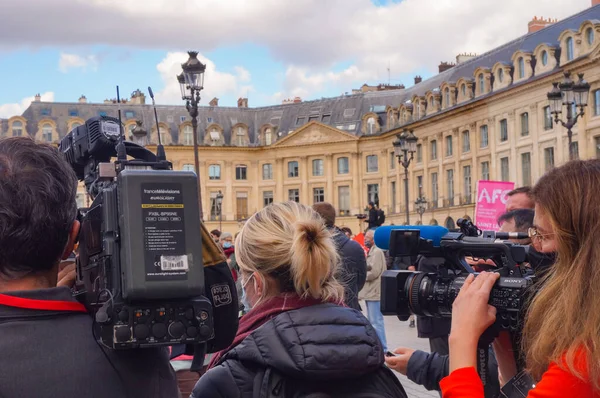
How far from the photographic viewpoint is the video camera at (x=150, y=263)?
75.5 inches

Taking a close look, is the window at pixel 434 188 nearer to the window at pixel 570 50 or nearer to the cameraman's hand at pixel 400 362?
the window at pixel 570 50

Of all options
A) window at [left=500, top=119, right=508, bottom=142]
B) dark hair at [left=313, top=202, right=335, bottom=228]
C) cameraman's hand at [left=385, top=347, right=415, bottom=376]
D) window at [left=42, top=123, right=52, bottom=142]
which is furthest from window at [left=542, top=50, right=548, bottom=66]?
cameraman's hand at [left=385, top=347, right=415, bottom=376]

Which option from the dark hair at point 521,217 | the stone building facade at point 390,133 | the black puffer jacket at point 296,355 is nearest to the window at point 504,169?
the stone building facade at point 390,133

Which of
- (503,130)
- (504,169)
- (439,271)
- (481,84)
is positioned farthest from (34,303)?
(481,84)

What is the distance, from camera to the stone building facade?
45688 millimetres

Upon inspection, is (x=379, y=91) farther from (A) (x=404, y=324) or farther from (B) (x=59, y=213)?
(B) (x=59, y=213)

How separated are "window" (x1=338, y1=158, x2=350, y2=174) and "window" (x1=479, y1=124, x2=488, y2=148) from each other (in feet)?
59.4

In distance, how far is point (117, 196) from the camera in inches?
78.4

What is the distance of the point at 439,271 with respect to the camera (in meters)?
3.00

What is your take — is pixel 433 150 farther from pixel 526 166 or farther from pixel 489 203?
pixel 489 203

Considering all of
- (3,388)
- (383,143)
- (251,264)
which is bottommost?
(3,388)

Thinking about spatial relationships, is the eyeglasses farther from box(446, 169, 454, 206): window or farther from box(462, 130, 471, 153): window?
box(446, 169, 454, 206): window

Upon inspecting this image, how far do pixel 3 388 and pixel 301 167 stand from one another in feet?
227

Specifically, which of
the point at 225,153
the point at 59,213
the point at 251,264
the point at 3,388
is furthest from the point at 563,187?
the point at 225,153
